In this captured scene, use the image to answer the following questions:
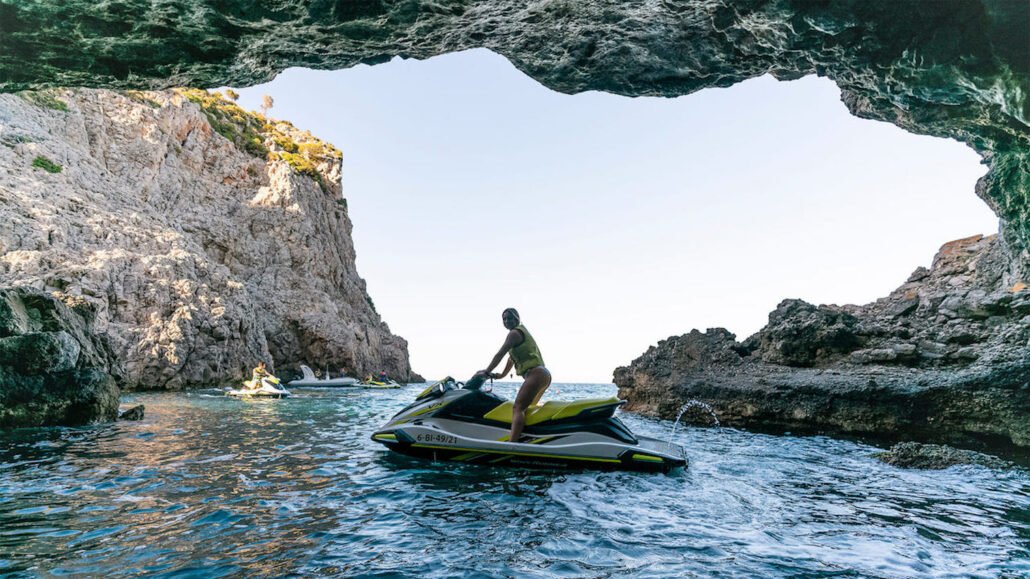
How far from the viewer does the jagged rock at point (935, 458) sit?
8273 mm

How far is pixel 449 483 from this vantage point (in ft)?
21.8

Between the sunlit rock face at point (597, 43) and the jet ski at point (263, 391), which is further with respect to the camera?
the jet ski at point (263, 391)

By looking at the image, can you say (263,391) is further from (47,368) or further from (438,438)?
(438,438)

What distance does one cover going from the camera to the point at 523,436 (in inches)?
308

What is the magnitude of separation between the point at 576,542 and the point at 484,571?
106 centimetres

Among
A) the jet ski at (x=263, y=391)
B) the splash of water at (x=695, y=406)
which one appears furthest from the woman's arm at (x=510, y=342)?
the jet ski at (x=263, y=391)

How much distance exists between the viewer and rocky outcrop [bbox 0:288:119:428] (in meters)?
10.2

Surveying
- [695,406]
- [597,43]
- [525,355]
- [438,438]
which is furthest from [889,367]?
[438,438]

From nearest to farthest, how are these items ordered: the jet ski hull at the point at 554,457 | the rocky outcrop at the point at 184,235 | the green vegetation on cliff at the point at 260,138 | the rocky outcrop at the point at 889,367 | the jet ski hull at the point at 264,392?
1. the jet ski hull at the point at 554,457
2. the rocky outcrop at the point at 889,367
3. the jet ski hull at the point at 264,392
4. the rocky outcrop at the point at 184,235
5. the green vegetation on cliff at the point at 260,138

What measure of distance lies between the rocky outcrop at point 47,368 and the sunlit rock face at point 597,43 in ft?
18.1

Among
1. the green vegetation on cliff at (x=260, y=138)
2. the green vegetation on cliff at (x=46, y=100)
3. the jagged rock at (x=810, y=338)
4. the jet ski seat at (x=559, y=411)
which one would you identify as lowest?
the jet ski seat at (x=559, y=411)

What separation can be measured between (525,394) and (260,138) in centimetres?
5940

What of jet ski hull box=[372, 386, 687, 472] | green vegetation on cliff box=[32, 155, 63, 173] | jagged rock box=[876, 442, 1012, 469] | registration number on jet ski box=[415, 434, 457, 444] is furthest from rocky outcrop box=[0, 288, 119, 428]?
green vegetation on cliff box=[32, 155, 63, 173]

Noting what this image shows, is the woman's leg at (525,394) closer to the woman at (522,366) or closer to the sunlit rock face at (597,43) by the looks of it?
the woman at (522,366)
